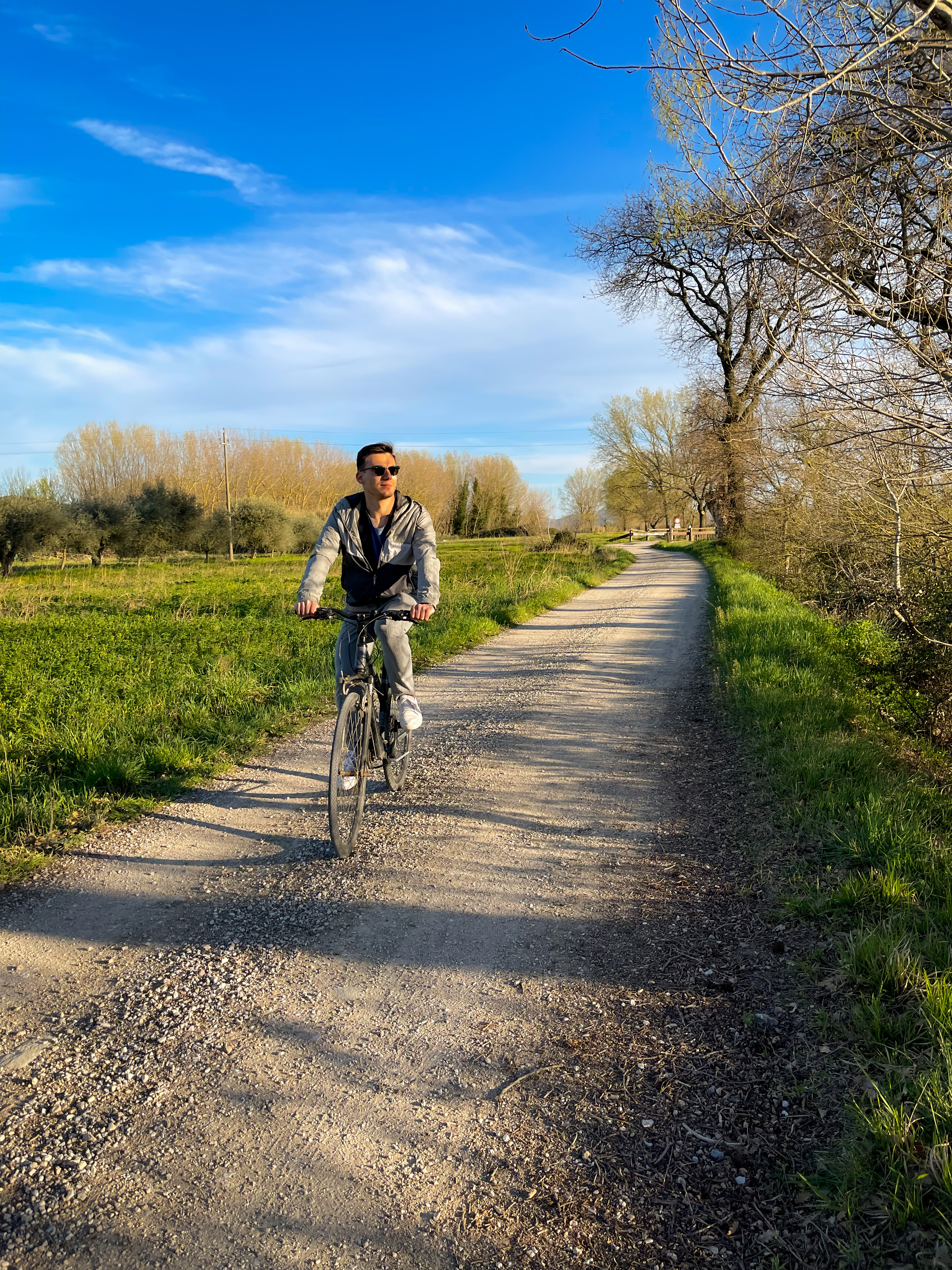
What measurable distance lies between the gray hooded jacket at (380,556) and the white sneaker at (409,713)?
65 cm

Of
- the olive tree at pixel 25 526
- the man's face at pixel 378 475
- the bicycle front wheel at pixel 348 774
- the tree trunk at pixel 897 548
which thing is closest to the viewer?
the bicycle front wheel at pixel 348 774

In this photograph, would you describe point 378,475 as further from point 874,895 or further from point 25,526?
point 25,526

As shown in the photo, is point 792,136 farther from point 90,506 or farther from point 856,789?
point 90,506

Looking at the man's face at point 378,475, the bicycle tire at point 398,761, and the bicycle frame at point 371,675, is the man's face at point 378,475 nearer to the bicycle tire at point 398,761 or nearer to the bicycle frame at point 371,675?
the bicycle frame at point 371,675

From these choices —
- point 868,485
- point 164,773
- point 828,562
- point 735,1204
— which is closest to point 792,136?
point 868,485

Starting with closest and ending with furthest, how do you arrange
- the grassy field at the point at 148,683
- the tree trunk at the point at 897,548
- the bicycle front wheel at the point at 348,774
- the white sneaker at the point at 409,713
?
the bicycle front wheel at the point at 348,774 → the white sneaker at the point at 409,713 → the grassy field at the point at 148,683 → the tree trunk at the point at 897,548

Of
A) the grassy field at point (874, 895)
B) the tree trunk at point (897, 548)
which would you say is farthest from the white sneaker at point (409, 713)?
the tree trunk at point (897, 548)

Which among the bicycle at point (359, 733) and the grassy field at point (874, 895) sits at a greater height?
the bicycle at point (359, 733)

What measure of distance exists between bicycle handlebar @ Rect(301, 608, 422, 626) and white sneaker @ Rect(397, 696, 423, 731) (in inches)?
22.5

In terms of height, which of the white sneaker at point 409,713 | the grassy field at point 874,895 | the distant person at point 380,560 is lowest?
the grassy field at point 874,895

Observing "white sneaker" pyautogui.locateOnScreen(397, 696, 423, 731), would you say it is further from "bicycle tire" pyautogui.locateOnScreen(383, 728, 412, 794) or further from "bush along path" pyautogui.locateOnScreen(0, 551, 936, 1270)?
"bush along path" pyautogui.locateOnScreen(0, 551, 936, 1270)

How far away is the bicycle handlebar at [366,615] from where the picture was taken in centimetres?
459

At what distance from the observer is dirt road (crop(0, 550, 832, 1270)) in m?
2.10

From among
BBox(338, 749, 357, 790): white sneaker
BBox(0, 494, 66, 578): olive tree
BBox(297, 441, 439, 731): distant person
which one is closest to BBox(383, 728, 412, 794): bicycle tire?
BBox(297, 441, 439, 731): distant person
